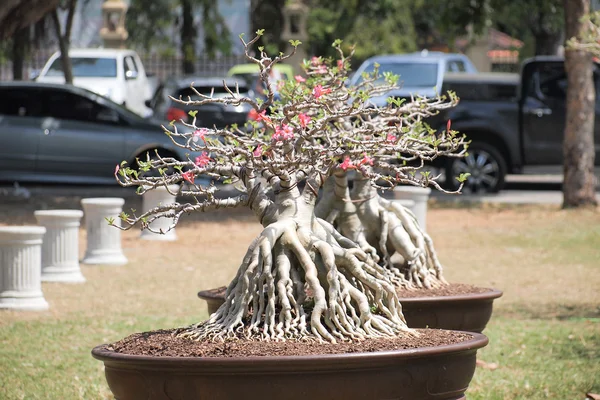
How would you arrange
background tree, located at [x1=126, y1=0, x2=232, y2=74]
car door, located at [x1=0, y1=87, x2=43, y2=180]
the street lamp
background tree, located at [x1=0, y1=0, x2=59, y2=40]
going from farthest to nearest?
background tree, located at [x1=126, y1=0, x2=232, y2=74]
the street lamp
car door, located at [x1=0, y1=87, x2=43, y2=180]
background tree, located at [x1=0, y1=0, x2=59, y2=40]

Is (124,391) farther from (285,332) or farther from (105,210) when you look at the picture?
(105,210)

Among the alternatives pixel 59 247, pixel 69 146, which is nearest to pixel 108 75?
pixel 69 146

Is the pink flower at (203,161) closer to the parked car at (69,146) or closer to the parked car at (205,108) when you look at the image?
the parked car at (69,146)

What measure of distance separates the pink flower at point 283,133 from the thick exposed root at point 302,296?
1.15 ft

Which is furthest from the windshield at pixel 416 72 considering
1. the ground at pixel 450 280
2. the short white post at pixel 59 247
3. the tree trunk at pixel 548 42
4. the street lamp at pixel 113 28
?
the street lamp at pixel 113 28

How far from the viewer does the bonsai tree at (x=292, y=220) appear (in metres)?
4.52

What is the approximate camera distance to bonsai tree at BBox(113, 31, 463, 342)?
4.52 meters

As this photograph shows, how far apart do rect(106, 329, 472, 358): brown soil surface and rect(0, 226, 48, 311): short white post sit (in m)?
4.52

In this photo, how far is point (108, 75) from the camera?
25.2 m

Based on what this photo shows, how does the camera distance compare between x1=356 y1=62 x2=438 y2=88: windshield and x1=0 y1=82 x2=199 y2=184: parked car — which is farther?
x1=356 y1=62 x2=438 y2=88: windshield

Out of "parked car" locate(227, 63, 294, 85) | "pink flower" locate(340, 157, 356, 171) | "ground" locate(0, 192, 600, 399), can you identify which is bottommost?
"ground" locate(0, 192, 600, 399)

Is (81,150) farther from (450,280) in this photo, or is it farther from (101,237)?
(450,280)

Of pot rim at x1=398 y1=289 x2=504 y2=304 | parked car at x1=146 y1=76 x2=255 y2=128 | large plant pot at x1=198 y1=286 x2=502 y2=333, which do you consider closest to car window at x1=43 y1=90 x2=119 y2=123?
parked car at x1=146 y1=76 x2=255 y2=128

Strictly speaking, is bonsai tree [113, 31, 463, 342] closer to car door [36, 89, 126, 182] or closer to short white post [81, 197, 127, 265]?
short white post [81, 197, 127, 265]
